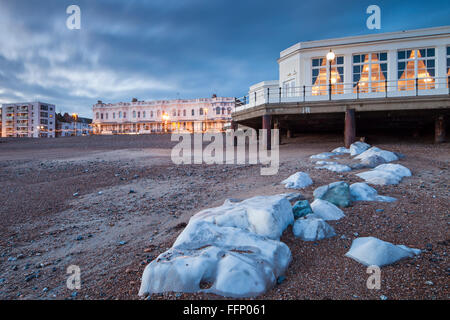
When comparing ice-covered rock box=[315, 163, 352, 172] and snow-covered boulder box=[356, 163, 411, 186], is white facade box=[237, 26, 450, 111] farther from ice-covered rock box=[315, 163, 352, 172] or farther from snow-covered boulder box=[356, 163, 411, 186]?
snow-covered boulder box=[356, 163, 411, 186]

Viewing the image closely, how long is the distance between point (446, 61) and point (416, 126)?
491 cm

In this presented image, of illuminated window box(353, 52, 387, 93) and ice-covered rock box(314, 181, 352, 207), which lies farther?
illuminated window box(353, 52, 387, 93)

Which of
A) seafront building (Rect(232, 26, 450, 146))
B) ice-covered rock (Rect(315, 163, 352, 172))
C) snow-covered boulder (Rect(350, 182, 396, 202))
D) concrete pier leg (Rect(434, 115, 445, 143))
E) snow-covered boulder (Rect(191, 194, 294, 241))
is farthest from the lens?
concrete pier leg (Rect(434, 115, 445, 143))

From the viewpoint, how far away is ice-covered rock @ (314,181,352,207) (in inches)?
206

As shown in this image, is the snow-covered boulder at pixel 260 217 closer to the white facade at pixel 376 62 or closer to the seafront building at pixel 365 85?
the seafront building at pixel 365 85

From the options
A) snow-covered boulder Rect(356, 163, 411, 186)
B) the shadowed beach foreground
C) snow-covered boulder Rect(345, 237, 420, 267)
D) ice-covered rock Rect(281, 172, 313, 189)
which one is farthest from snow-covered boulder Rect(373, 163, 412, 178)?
snow-covered boulder Rect(345, 237, 420, 267)

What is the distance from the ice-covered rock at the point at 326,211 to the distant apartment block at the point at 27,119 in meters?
111

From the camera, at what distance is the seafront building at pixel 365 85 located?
43.7ft

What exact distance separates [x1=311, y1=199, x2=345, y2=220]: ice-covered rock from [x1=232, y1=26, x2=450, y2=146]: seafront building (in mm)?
9872

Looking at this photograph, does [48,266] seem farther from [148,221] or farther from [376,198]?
[376,198]

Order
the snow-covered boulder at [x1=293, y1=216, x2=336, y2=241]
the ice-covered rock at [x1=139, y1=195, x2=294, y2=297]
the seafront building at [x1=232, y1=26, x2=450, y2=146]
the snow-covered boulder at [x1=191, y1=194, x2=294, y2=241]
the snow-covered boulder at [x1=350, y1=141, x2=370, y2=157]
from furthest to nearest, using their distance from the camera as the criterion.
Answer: the seafront building at [x1=232, y1=26, x2=450, y2=146]
the snow-covered boulder at [x1=350, y1=141, x2=370, y2=157]
the snow-covered boulder at [x1=293, y1=216, x2=336, y2=241]
the snow-covered boulder at [x1=191, y1=194, x2=294, y2=241]
the ice-covered rock at [x1=139, y1=195, x2=294, y2=297]

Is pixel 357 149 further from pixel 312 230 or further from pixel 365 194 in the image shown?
pixel 312 230

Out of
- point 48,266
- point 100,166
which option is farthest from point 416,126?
point 48,266

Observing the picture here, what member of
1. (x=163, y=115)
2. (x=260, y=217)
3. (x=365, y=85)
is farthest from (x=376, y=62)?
(x=163, y=115)
